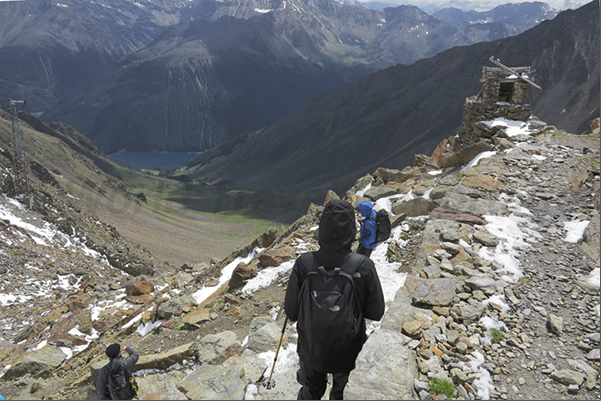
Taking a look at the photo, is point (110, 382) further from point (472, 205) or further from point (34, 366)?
point (472, 205)

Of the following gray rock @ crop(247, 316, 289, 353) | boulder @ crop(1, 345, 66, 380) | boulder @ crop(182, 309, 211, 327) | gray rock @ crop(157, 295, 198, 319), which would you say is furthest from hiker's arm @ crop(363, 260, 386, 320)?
boulder @ crop(1, 345, 66, 380)

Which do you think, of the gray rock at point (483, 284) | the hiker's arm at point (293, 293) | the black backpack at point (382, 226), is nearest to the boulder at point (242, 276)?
the black backpack at point (382, 226)

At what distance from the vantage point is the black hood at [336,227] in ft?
14.8

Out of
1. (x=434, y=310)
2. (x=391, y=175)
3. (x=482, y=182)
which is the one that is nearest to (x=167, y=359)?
(x=434, y=310)

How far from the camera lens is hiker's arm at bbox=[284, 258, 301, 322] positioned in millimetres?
4754

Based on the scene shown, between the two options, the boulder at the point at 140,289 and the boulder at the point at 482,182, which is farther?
the boulder at the point at 140,289

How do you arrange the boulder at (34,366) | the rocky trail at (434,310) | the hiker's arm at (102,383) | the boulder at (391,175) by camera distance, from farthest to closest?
the boulder at (391,175) → the boulder at (34,366) → the hiker's arm at (102,383) → the rocky trail at (434,310)

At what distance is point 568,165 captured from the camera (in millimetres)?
14031

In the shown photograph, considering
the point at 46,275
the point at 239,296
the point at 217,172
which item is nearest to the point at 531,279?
the point at 239,296

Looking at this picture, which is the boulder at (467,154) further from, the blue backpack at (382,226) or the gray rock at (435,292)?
the blue backpack at (382,226)

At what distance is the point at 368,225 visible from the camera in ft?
23.8

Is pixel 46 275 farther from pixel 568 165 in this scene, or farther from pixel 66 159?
pixel 66 159

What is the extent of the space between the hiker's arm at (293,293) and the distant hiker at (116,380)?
3.97 meters

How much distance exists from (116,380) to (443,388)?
5635mm
